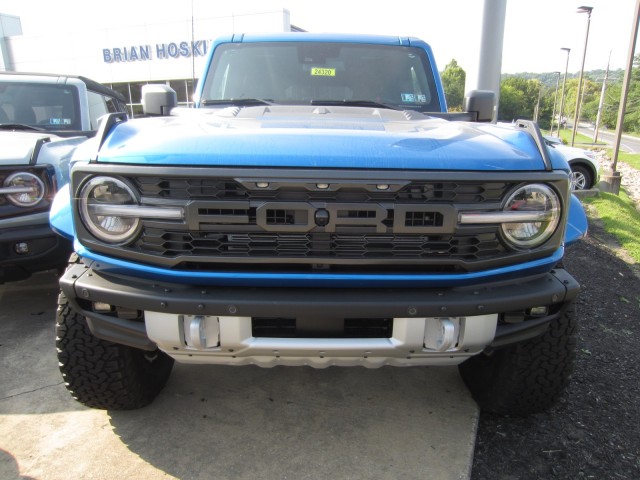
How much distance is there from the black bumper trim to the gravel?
83cm

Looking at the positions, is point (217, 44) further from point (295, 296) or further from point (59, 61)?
point (59, 61)

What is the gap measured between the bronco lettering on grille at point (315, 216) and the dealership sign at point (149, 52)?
22.2 m

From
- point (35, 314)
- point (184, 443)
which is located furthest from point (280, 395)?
point (35, 314)

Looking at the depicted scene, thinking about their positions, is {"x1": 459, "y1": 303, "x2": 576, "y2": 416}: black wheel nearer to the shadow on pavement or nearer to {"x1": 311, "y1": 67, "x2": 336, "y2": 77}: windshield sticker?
the shadow on pavement

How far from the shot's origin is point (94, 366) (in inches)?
91.9

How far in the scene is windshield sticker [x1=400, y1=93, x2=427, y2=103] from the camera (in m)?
3.47

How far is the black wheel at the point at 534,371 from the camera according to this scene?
91.1 inches

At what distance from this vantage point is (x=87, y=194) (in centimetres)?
191

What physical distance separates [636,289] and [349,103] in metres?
3.74

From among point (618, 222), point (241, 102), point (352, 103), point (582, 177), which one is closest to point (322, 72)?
point (352, 103)

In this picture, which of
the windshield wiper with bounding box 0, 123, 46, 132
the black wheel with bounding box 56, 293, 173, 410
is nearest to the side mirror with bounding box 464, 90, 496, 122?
the black wheel with bounding box 56, 293, 173, 410

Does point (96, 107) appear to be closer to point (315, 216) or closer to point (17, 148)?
point (17, 148)

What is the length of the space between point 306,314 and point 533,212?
0.96 metres

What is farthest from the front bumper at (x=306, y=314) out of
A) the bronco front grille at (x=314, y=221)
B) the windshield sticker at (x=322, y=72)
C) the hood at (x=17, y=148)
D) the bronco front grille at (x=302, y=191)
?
the windshield sticker at (x=322, y=72)
